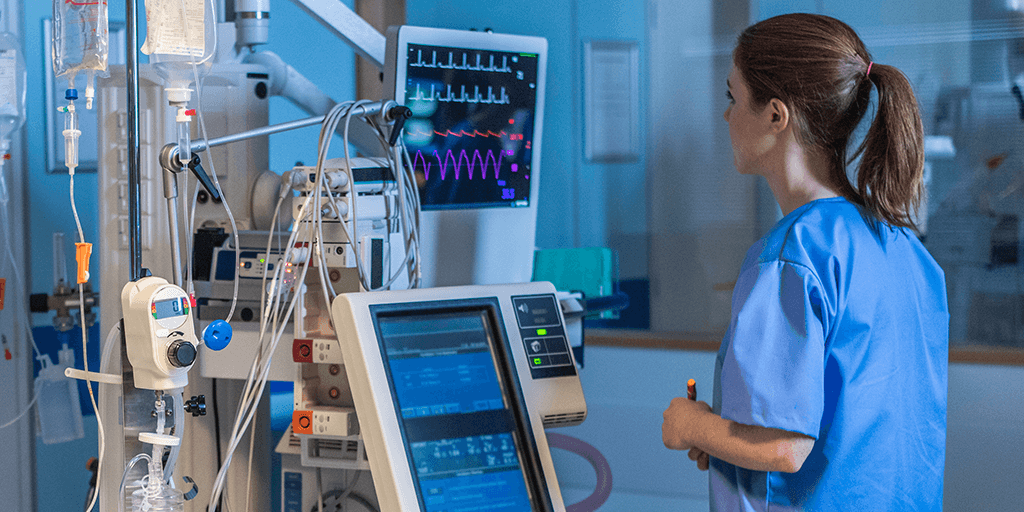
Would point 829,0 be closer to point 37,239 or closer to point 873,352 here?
point 873,352

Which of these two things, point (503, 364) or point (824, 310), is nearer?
point (824, 310)

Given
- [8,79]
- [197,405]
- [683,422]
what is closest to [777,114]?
[683,422]

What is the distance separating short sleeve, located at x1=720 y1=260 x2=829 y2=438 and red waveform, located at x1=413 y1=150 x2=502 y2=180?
3.39 ft

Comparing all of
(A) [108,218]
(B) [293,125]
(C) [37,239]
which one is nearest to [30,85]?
(C) [37,239]

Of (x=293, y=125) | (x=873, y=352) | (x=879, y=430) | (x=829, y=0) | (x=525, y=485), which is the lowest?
(x=525, y=485)

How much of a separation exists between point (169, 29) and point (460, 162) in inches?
34.6

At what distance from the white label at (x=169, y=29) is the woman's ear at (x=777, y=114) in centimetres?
83

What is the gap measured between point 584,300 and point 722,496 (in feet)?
3.21

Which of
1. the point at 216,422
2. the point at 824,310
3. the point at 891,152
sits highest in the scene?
the point at 891,152

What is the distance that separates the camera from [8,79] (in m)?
2.31

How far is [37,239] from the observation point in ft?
9.12

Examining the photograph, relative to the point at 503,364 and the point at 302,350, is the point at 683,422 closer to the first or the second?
the point at 503,364

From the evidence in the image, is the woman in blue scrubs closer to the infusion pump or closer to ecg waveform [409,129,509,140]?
the infusion pump

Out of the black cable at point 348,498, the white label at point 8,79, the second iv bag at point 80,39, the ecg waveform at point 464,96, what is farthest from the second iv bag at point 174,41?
the white label at point 8,79
